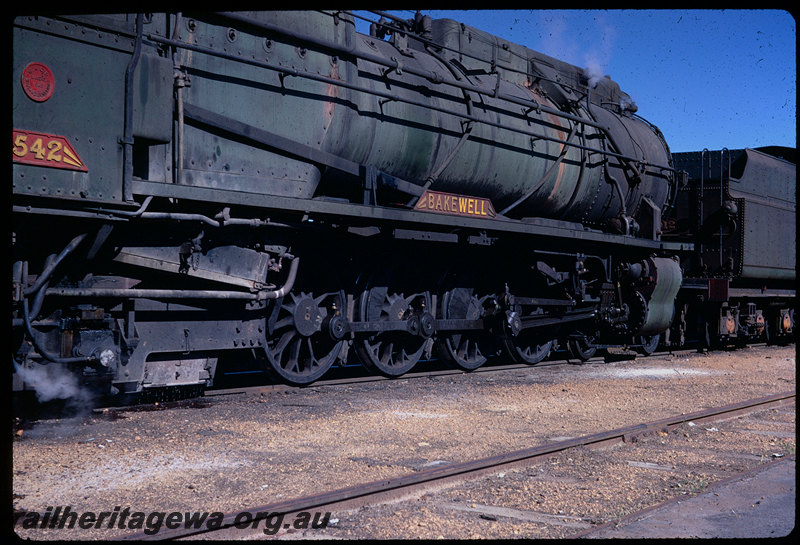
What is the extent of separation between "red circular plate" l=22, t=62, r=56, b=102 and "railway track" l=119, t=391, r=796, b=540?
10.3 ft

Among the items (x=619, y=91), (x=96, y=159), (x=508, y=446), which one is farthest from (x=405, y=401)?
(x=619, y=91)

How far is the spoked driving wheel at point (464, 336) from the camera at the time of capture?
10391mm

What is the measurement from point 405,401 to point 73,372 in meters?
3.29

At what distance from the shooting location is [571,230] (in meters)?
10.9

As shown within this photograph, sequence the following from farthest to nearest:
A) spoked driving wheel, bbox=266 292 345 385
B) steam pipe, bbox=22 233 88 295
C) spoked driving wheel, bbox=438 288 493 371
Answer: spoked driving wheel, bbox=438 288 493 371 < spoked driving wheel, bbox=266 292 345 385 < steam pipe, bbox=22 233 88 295

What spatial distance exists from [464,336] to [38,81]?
22.8ft

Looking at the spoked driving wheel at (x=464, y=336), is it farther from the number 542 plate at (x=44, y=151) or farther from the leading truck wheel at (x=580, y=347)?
the number 542 plate at (x=44, y=151)

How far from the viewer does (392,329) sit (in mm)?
9156

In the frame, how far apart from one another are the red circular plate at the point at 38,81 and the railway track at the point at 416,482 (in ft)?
10.3

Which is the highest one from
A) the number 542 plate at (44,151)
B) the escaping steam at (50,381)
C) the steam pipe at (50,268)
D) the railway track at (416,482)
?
the number 542 plate at (44,151)

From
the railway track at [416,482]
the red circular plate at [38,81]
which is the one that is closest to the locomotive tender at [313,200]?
the red circular plate at [38,81]

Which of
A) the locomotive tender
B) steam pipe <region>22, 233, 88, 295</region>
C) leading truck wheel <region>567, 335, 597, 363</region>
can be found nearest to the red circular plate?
the locomotive tender

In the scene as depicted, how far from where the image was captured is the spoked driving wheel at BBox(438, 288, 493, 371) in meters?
10.4

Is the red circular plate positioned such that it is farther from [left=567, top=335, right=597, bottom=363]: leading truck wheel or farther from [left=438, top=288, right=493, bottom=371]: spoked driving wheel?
[left=567, top=335, right=597, bottom=363]: leading truck wheel
